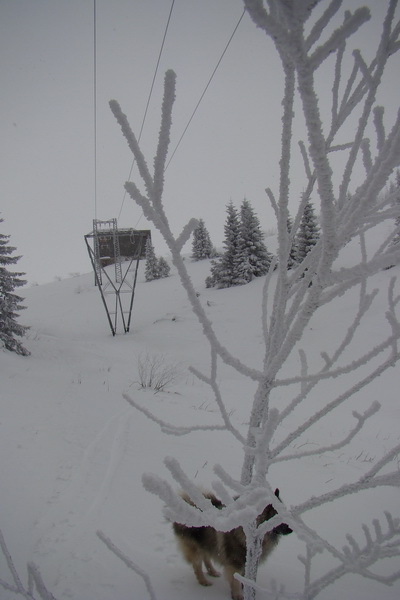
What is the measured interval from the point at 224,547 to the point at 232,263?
87.3 feet

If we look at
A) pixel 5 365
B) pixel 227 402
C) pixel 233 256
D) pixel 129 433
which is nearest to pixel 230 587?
pixel 129 433

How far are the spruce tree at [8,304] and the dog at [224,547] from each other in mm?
11910

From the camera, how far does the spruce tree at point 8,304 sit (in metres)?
12.1

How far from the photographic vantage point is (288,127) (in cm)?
81

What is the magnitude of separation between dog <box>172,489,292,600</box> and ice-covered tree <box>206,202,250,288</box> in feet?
83.1

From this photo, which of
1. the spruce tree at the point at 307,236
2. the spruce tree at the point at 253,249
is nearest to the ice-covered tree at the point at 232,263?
the spruce tree at the point at 253,249

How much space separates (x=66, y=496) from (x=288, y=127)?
4059 millimetres

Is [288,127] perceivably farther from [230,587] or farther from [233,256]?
[233,256]

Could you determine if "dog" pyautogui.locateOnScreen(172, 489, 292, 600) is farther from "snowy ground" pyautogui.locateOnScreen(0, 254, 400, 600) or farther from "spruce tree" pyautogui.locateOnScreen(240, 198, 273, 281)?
"spruce tree" pyautogui.locateOnScreen(240, 198, 273, 281)

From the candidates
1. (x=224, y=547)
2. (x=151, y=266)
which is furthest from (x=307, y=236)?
(x=224, y=547)

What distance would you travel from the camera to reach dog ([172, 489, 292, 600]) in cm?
219

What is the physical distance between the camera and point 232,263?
1110 inches

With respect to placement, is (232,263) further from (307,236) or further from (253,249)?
(307,236)

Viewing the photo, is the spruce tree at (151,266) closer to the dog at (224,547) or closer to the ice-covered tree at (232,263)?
the ice-covered tree at (232,263)
